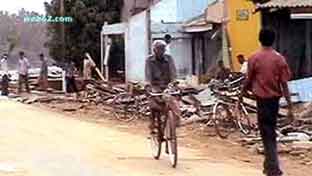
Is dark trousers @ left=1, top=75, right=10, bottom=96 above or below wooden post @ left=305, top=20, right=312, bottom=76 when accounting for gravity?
below

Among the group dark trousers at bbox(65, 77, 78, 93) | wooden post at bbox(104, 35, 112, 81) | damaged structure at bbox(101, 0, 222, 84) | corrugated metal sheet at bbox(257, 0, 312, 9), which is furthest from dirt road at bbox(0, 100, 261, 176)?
wooden post at bbox(104, 35, 112, 81)

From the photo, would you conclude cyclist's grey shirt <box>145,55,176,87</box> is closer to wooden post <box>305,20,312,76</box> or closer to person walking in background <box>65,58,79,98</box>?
wooden post <box>305,20,312,76</box>

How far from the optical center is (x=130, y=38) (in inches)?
1486

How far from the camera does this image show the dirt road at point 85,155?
12086 millimetres

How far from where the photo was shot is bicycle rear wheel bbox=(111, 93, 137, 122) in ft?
77.6

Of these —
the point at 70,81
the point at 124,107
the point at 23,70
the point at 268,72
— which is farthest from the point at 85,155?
the point at 23,70

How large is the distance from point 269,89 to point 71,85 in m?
23.9

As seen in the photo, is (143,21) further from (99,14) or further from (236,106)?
(236,106)

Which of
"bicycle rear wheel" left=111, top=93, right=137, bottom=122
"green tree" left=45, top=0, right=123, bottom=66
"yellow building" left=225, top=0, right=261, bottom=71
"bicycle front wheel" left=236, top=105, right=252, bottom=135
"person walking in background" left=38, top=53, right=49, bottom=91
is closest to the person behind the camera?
"bicycle front wheel" left=236, top=105, right=252, bottom=135

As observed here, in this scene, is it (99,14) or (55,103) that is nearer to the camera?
(55,103)

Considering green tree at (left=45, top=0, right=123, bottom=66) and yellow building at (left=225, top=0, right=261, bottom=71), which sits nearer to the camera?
yellow building at (left=225, top=0, right=261, bottom=71)

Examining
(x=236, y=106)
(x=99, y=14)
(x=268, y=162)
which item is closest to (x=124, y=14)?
(x=99, y=14)

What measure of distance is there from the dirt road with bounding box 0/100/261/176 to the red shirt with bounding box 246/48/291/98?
2.20 m

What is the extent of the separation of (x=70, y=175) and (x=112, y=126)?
9.90 m
